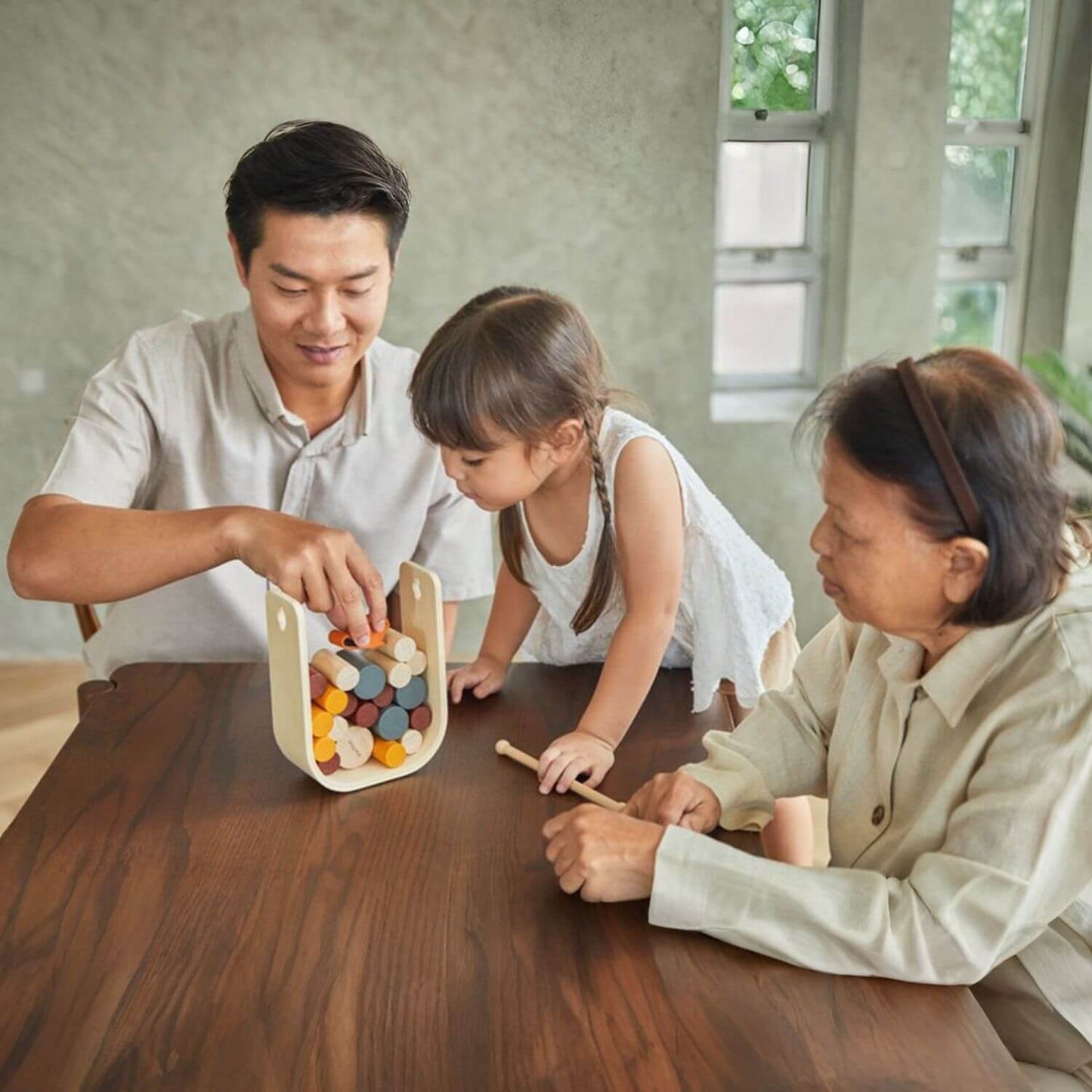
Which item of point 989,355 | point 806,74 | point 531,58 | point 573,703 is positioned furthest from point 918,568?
point 806,74

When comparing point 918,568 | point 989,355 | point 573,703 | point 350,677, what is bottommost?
point 573,703

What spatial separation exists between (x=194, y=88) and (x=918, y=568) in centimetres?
285

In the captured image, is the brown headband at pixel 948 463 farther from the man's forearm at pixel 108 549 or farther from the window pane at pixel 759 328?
the window pane at pixel 759 328

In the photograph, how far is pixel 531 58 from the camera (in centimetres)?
334

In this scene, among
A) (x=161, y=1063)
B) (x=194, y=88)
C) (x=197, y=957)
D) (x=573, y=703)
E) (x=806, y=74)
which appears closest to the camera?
(x=161, y=1063)

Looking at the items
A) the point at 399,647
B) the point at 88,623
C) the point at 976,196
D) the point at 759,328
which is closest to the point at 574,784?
the point at 399,647

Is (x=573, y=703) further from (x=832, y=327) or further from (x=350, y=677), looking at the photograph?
(x=832, y=327)

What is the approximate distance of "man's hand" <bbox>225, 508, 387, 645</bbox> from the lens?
1354 millimetres

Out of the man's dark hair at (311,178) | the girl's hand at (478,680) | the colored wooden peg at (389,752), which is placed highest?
the man's dark hair at (311,178)

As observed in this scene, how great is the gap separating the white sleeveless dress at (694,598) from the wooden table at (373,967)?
37 cm

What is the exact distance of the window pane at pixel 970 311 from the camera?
3750 mm

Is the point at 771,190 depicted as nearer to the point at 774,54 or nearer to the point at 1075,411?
the point at 774,54

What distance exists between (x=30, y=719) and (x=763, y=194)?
2528 mm

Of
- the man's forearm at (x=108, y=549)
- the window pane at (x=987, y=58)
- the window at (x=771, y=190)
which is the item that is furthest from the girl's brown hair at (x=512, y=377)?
the window pane at (x=987, y=58)
